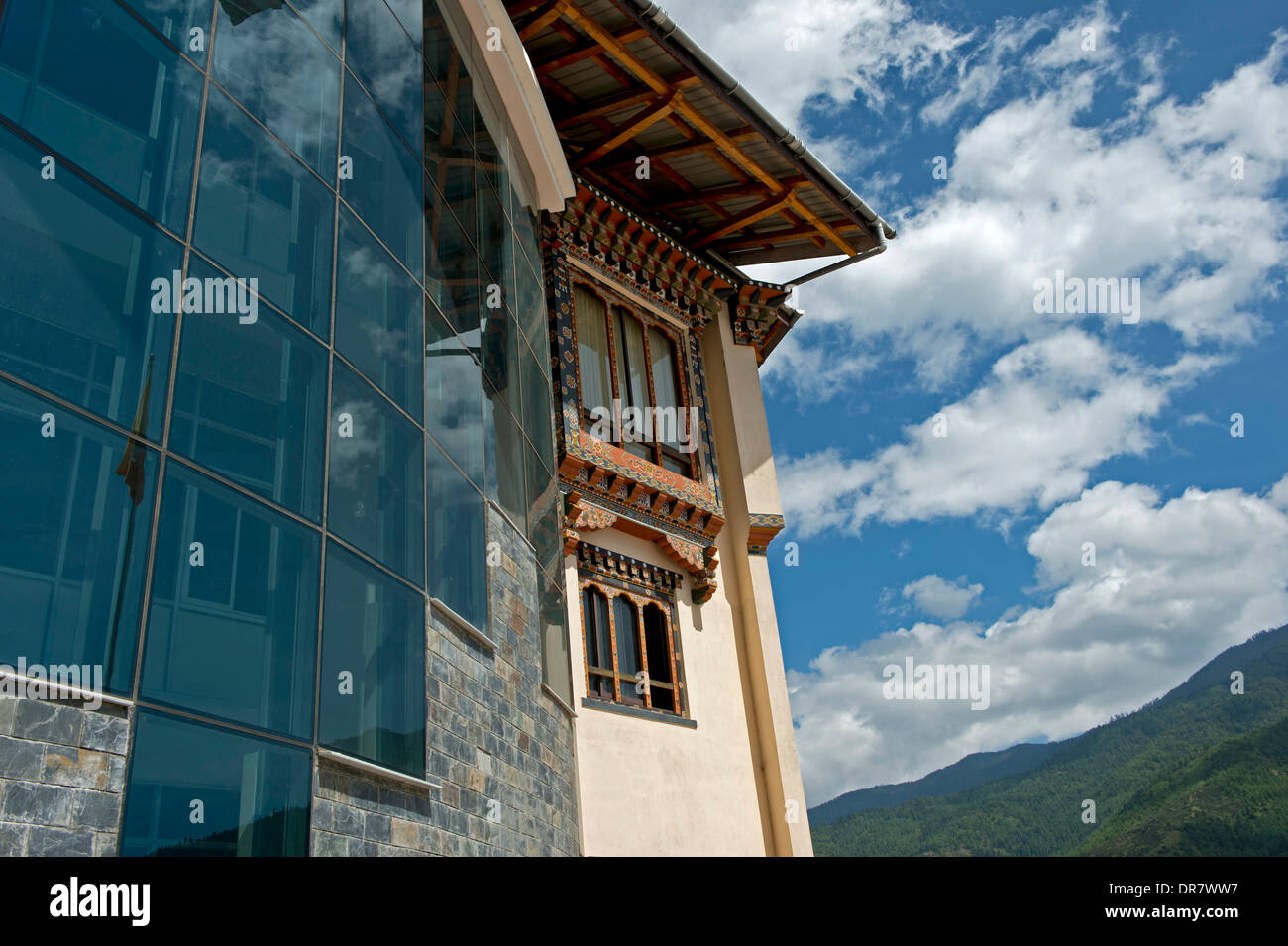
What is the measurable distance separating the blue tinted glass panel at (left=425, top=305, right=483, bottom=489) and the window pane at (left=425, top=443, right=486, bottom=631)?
190mm

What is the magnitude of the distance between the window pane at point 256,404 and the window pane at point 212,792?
1.36 m

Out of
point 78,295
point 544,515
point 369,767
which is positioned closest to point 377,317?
point 78,295

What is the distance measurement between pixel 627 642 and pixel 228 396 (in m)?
10.2

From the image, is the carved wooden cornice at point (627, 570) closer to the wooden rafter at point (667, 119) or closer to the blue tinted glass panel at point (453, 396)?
the blue tinted glass panel at point (453, 396)

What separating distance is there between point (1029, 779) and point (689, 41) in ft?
226

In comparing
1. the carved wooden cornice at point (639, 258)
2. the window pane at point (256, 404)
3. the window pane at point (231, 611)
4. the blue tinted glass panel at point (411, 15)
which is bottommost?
the window pane at point (231, 611)

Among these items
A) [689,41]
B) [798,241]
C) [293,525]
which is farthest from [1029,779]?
[293,525]

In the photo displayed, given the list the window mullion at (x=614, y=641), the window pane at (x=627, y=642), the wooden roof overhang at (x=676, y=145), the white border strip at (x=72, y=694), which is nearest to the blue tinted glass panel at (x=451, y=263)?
the white border strip at (x=72, y=694)

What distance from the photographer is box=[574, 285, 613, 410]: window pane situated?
1631 centimetres

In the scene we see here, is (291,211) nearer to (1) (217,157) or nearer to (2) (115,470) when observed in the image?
(1) (217,157)

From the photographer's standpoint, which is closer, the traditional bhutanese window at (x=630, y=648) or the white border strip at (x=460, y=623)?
the white border strip at (x=460, y=623)

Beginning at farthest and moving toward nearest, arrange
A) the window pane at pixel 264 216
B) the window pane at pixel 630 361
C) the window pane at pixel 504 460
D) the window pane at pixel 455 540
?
1. the window pane at pixel 630 361
2. the window pane at pixel 504 460
3. the window pane at pixel 455 540
4. the window pane at pixel 264 216

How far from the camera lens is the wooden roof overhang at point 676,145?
49.5 feet

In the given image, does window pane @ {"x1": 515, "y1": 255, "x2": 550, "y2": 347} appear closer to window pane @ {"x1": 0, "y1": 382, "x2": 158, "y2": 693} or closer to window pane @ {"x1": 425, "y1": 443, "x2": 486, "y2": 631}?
window pane @ {"x1": 425, "y1": 443, "x2": 486, "y2": 631}
